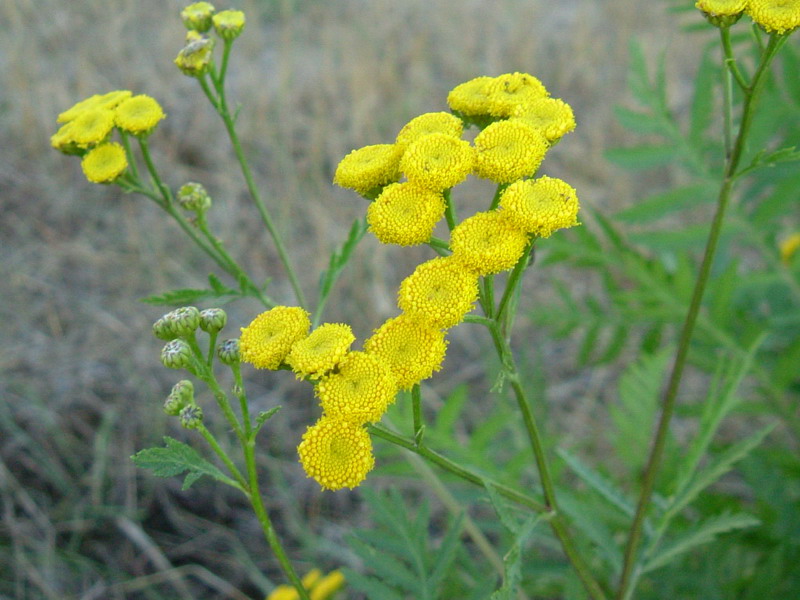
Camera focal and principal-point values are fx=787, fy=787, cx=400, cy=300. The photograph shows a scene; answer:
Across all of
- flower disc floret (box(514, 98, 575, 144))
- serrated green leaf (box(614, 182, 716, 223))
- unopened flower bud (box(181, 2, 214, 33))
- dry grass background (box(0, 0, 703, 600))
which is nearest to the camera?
flower disc floret (box(514, 98, 575, 144))

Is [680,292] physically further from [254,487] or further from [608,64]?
[608,64]

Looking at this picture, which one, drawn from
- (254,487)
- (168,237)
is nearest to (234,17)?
(254,487)

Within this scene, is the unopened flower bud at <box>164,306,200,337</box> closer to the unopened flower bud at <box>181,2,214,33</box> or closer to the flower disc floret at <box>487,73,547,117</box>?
the flower disc floret at <box>487,73,547,117</box>

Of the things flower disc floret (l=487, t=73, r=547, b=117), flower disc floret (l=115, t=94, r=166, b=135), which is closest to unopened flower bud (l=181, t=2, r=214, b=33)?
flower disc floret (l=115, t=94, r=166, b=135)

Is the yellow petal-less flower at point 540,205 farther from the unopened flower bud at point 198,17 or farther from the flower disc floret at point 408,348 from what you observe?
the unopened flower bud at point 198,17

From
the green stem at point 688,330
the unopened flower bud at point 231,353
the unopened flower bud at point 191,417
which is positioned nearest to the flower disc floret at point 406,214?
the unopened flower bud at point 231,353

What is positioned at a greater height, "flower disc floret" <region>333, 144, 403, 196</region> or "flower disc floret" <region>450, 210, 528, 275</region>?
"flower disc floret" <region>333, 144, 403, 196</region>
